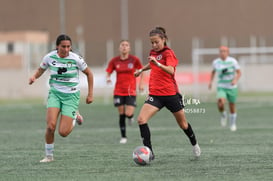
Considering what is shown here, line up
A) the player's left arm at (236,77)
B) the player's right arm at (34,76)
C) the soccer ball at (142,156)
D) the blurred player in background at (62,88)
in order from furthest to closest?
the player's left arm at (236,77)
the player's right arm at (34,76)
the blurred player in background at (62,88)
the soccer ball at (142,156)

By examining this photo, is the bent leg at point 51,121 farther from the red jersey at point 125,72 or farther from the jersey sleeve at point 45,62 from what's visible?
the red jersey at point 125,72

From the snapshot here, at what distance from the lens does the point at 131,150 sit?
44.5ft

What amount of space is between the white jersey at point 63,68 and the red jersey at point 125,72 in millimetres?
4677

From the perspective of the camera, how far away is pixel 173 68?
1135cm

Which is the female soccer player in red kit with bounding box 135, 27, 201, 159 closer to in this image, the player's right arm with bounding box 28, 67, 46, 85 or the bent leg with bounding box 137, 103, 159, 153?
the bent leg with bounding box 137, 103, 159, 153

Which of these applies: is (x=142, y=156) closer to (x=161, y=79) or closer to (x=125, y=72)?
(x=161, y=79)

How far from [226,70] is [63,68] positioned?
26.5 feet

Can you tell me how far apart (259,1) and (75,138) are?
123 ft

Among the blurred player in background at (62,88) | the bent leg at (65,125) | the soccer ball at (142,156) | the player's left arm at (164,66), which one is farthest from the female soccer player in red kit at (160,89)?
the bent leg at (65,125)

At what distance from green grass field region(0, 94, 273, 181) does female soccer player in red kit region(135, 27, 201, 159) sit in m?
0.68

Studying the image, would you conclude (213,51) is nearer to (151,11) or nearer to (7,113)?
(151,11)

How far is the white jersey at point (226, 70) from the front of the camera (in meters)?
19.1

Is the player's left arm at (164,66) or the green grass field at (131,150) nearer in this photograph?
the green grass field at (131,150)

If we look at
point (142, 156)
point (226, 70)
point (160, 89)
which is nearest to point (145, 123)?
point (160, 89)
